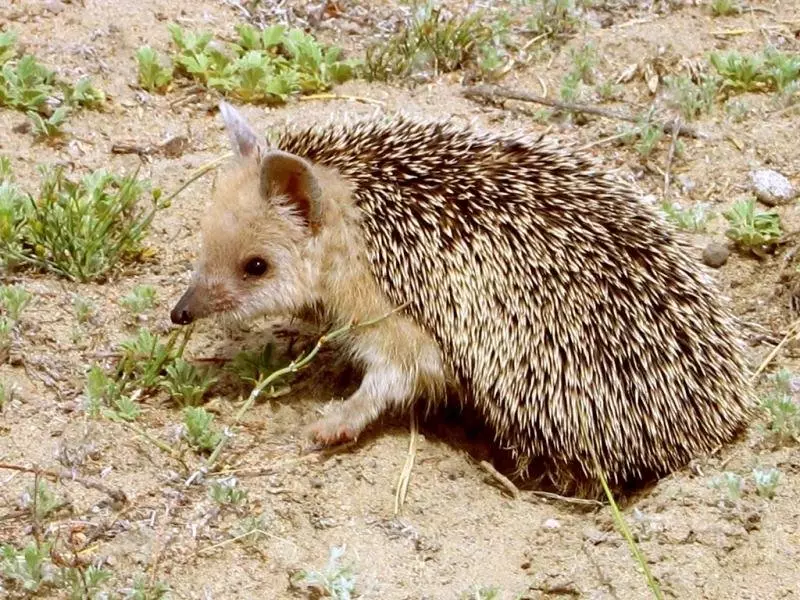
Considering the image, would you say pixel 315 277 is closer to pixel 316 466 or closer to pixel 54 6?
pixel 316 466

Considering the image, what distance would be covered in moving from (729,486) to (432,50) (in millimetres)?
3651

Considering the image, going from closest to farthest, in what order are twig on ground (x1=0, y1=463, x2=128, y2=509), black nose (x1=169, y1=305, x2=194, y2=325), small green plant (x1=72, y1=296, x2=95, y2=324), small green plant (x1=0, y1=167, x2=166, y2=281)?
twig on ground (x1=0, y1=463, x2=128, y2=509) < black nose (x1=169, y1=305, x2=194, y2=325) < small green plant (x1=72, y1=296, x2=95, y2=324) < small green plant (x1=0, y1=167, x2=166, y2=281)

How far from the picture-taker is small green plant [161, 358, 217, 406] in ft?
16.5

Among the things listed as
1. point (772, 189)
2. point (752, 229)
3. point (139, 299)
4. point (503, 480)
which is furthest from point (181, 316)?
point (772, 189)

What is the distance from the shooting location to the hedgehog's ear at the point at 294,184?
188 inches

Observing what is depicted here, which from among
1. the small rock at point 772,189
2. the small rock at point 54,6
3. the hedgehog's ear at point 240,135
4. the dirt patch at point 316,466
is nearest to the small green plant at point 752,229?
the dirt patch at point 316,466

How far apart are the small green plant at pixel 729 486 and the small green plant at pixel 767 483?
0.23 feet

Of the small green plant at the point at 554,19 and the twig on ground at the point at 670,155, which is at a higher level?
the small green plant at the point at 554,19

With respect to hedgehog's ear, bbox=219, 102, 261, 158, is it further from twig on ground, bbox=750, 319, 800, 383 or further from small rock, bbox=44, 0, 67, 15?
Answer: small rock, bbox=44, 0, 67, 15

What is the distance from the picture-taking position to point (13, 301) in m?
5.20

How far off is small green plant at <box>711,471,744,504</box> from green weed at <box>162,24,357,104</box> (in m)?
3.48

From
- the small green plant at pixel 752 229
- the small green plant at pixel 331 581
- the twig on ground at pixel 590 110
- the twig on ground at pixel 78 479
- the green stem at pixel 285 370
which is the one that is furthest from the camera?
the twig on ground at pixel 590 110

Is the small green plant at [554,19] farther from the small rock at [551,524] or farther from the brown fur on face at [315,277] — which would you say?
the small rock at [551,524]

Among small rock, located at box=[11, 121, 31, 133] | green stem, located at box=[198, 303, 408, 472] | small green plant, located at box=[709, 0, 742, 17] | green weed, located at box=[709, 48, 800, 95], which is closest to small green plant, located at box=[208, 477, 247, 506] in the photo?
green stem, located at box=[198, 303, 408, 472]
